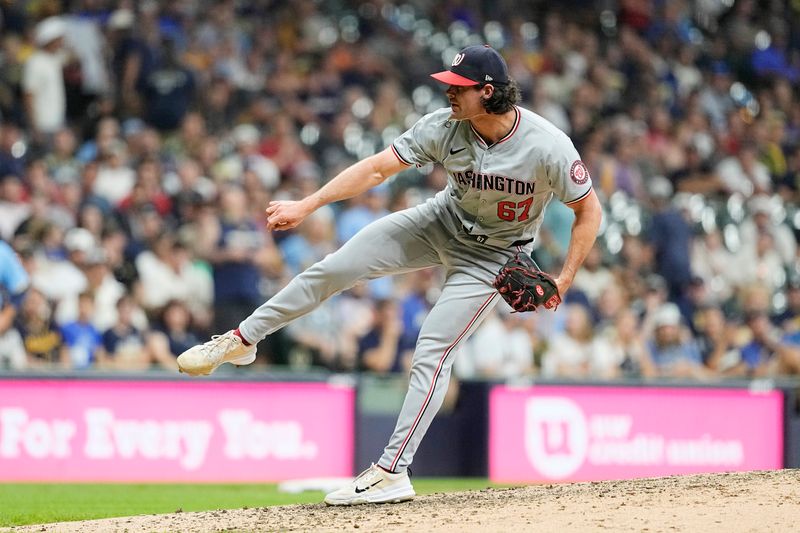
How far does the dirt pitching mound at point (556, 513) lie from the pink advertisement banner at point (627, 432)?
4733 millimetres

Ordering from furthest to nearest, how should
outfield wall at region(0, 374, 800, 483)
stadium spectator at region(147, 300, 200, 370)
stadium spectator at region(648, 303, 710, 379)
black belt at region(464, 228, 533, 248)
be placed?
stadium spectator at region(648, 303, 710, 379), stadium spectator at region(147, 300, 200, 370), outfield wall at region(0, 374, 800, 483), black belt at region(464, 228, 533, 248)

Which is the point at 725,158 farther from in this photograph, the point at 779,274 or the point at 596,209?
the point at 596,209

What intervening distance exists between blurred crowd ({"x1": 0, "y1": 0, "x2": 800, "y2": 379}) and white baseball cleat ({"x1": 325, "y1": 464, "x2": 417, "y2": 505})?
4.97 meters

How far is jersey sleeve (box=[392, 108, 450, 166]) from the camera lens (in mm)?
7211

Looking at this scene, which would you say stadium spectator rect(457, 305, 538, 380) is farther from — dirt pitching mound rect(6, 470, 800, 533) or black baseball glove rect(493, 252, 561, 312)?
black baseball glove rect(493, 252, 561, 312)

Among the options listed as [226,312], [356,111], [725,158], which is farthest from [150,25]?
[725,158]

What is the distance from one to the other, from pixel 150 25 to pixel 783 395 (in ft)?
27.5

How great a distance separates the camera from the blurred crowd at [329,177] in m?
12.5

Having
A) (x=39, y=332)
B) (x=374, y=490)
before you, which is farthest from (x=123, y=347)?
(x=374, y=490)

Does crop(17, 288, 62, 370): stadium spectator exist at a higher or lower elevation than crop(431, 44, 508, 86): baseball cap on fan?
lower

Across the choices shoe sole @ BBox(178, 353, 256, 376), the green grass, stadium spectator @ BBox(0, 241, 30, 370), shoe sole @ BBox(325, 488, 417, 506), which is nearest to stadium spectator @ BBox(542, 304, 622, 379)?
the green grass

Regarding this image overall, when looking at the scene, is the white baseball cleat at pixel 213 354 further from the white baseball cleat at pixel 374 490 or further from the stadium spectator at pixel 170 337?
the stadium spectator at pixel 170 337

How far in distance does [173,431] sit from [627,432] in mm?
4509

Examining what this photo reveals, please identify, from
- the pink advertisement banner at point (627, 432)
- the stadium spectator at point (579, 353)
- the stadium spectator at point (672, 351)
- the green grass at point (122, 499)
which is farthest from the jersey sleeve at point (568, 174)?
the stadium spectator at point (672, 351)
